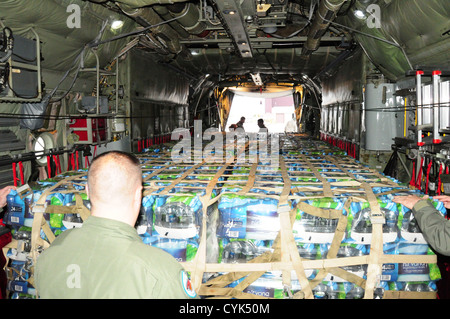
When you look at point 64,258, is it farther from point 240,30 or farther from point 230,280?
point 240,30

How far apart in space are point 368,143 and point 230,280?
5477 millimetres

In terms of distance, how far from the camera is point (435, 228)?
262cm

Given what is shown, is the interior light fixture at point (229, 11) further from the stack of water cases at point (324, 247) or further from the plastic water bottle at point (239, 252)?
the plastic water bottle at point (239, 252)

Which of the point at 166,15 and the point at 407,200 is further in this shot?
the point at 166,15

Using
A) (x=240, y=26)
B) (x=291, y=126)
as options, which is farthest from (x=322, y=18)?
(x=291, y=126)

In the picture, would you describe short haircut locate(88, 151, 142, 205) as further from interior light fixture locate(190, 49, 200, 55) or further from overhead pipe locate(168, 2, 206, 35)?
interior light fixture locate(190, 49, 200, 55)

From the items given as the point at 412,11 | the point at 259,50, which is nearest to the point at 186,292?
the point at 412,11

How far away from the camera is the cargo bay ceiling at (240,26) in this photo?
450 cm

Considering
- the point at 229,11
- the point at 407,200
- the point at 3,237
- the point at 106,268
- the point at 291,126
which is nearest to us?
the point at 106,268

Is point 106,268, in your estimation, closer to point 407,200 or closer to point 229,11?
point 407,200

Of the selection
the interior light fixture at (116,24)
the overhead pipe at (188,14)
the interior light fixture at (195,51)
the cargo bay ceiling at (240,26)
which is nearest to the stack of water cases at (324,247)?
the cargo bay ceiling at (240,26)

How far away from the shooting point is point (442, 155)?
4.54 metres

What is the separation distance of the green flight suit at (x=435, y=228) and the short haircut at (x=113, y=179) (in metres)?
2.15

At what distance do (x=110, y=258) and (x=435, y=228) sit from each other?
2.33m
